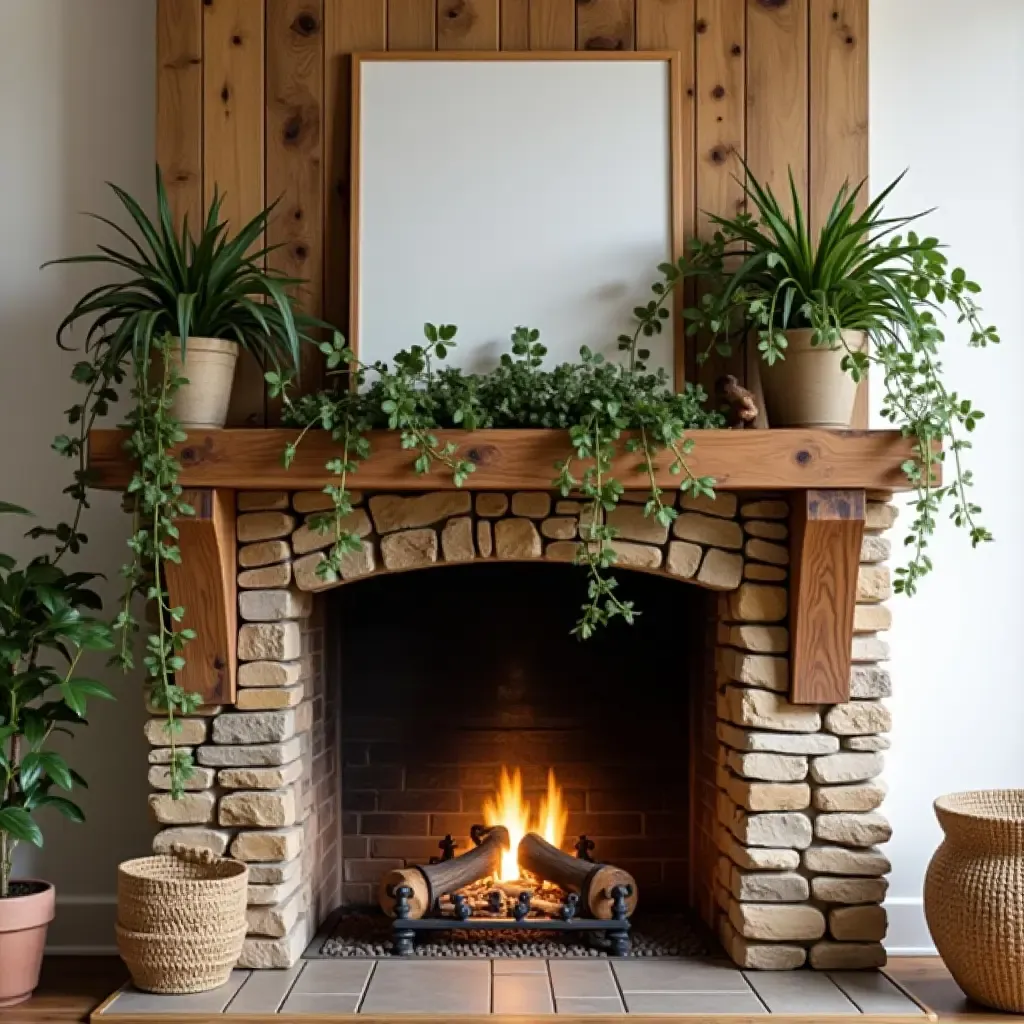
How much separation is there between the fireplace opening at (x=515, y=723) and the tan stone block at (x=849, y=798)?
1.95 ft

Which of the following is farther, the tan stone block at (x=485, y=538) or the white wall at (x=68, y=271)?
the white wall at (x=68, y=271)

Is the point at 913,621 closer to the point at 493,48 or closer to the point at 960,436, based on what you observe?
the point at 960,436

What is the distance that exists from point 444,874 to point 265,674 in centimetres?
74

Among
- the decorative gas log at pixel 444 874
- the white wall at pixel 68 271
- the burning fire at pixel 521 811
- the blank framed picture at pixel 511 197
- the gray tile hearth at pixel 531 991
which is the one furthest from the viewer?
the burning fire at pixel 521 811

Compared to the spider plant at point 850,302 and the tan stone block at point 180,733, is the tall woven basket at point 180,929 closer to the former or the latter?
the tan stone block at point 180,733

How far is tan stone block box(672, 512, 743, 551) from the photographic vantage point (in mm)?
3043

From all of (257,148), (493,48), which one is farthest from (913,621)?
(257,148)

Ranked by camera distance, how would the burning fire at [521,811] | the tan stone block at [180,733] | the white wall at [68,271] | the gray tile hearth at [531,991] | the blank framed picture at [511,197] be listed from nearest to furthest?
the gray tile hearth at [531,991] → the tan stone block at [180,733] → the blank framed picture at [511,197] → the white wall at [68,271] → the burning fire at [521,811]

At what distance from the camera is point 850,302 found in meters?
2.97

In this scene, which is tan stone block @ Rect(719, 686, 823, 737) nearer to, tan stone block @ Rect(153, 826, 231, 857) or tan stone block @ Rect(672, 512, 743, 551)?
tan stone block @ Rect(672, 512, 743, 551)

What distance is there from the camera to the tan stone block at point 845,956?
304 cm

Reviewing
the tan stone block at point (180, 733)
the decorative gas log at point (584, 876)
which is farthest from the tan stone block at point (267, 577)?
the decorative gas log at point (584, 876)

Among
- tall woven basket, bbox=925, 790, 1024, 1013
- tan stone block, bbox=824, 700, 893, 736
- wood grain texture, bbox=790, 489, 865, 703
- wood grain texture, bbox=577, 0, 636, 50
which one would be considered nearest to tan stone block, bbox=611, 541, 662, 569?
wood grain texture, bbox=790, 489, 865, 703

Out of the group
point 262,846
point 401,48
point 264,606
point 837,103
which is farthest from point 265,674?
point 837,103
